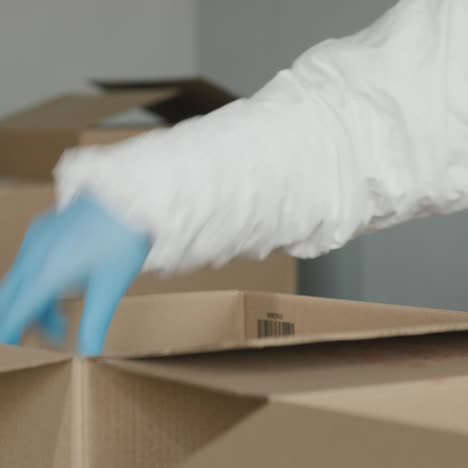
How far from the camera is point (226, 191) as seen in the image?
0.54m

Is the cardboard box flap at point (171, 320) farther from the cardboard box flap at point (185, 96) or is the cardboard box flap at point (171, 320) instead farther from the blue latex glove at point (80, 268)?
the cardboard box flap at point (185, 96)

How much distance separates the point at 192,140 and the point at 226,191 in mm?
32

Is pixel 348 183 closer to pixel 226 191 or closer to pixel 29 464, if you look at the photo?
pixel 226 191

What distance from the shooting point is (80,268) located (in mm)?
556

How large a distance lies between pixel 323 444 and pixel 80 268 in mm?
213

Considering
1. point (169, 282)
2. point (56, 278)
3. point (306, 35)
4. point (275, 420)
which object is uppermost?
point (306, 35)

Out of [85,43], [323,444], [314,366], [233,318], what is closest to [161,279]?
[233,318]

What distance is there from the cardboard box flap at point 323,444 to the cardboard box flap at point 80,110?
0.95 meters

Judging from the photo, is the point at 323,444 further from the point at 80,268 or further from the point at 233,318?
the point at 233,318

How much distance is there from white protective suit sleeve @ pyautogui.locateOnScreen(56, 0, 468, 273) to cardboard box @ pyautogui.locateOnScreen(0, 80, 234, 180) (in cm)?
68

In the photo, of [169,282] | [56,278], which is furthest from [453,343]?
[169,282]

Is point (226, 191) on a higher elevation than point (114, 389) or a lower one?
higher

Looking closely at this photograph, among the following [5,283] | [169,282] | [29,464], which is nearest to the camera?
[29,464]

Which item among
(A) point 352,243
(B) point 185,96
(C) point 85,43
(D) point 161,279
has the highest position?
(C) point 85,43
